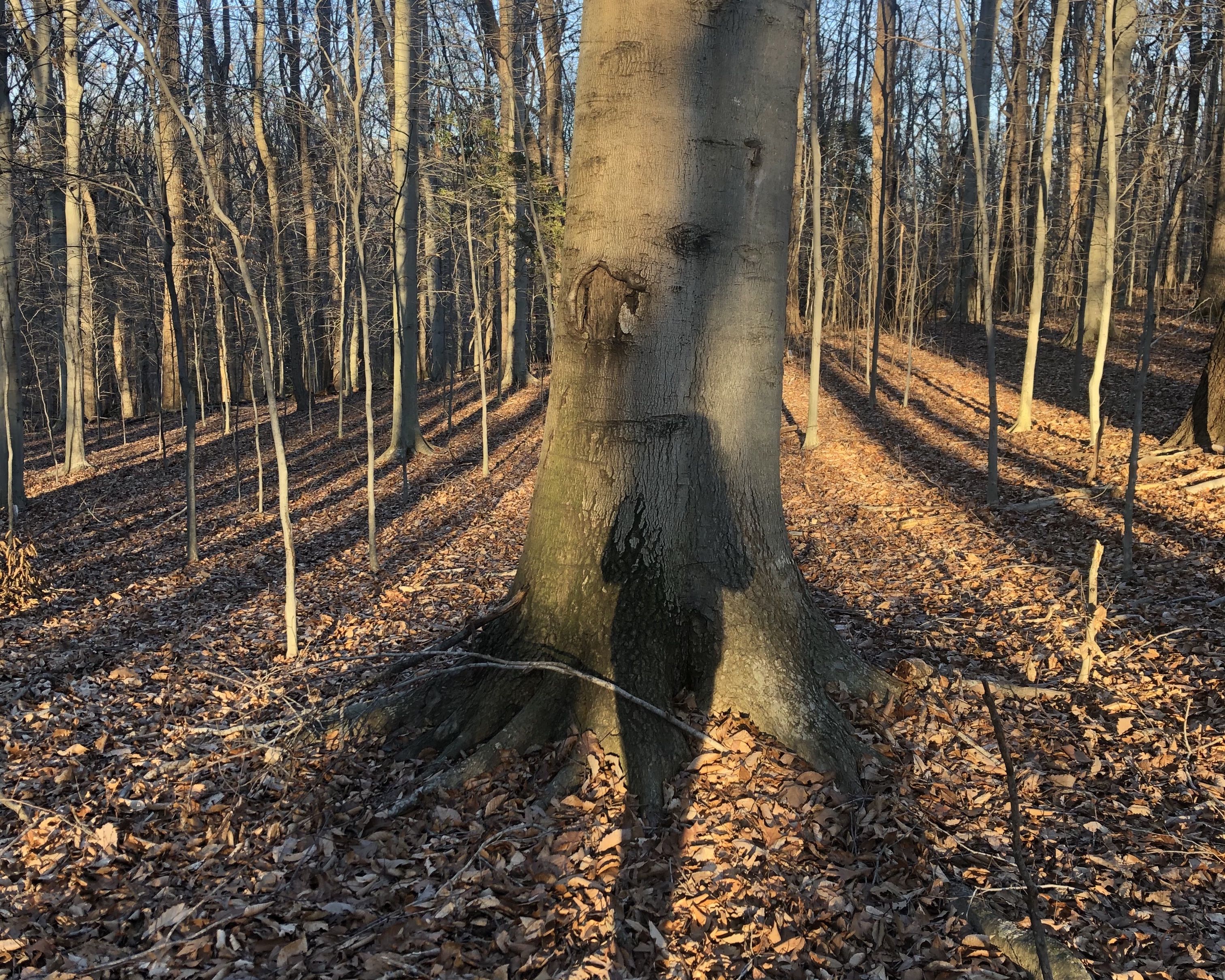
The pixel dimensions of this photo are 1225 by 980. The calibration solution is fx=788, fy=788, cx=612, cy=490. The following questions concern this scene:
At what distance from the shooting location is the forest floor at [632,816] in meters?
2.38

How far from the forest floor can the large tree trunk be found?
20 centimetres

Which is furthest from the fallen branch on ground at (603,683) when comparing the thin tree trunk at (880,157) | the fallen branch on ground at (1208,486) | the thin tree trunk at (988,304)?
the thin tree trunk at (880,157)

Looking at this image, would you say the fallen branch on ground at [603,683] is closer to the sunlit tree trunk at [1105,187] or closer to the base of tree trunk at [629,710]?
the base of tree trunk at [629,710]

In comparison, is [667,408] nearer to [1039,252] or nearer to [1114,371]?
[1039,252]

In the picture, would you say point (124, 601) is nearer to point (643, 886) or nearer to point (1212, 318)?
point (643, 886)

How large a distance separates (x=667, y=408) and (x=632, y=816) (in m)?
1.56

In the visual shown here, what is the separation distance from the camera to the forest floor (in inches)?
93.8

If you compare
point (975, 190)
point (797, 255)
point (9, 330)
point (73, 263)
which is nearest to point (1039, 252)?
point (797, 255)

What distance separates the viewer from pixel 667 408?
322 cm

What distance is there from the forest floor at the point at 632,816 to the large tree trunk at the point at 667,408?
0.66ft

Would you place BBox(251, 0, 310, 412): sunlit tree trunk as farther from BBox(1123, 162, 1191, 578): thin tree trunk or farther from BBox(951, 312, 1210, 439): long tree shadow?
BBox(951, 312, 1210, 439): long tree shadow

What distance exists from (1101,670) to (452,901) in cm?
346

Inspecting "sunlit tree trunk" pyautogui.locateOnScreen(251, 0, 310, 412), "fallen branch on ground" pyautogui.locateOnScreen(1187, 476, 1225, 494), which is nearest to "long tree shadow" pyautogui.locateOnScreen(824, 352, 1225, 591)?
"fallen branch on ground" pyautogui.locateOnScreen(1187, 476, 1225, 494)

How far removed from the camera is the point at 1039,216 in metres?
Answer: 11.3
